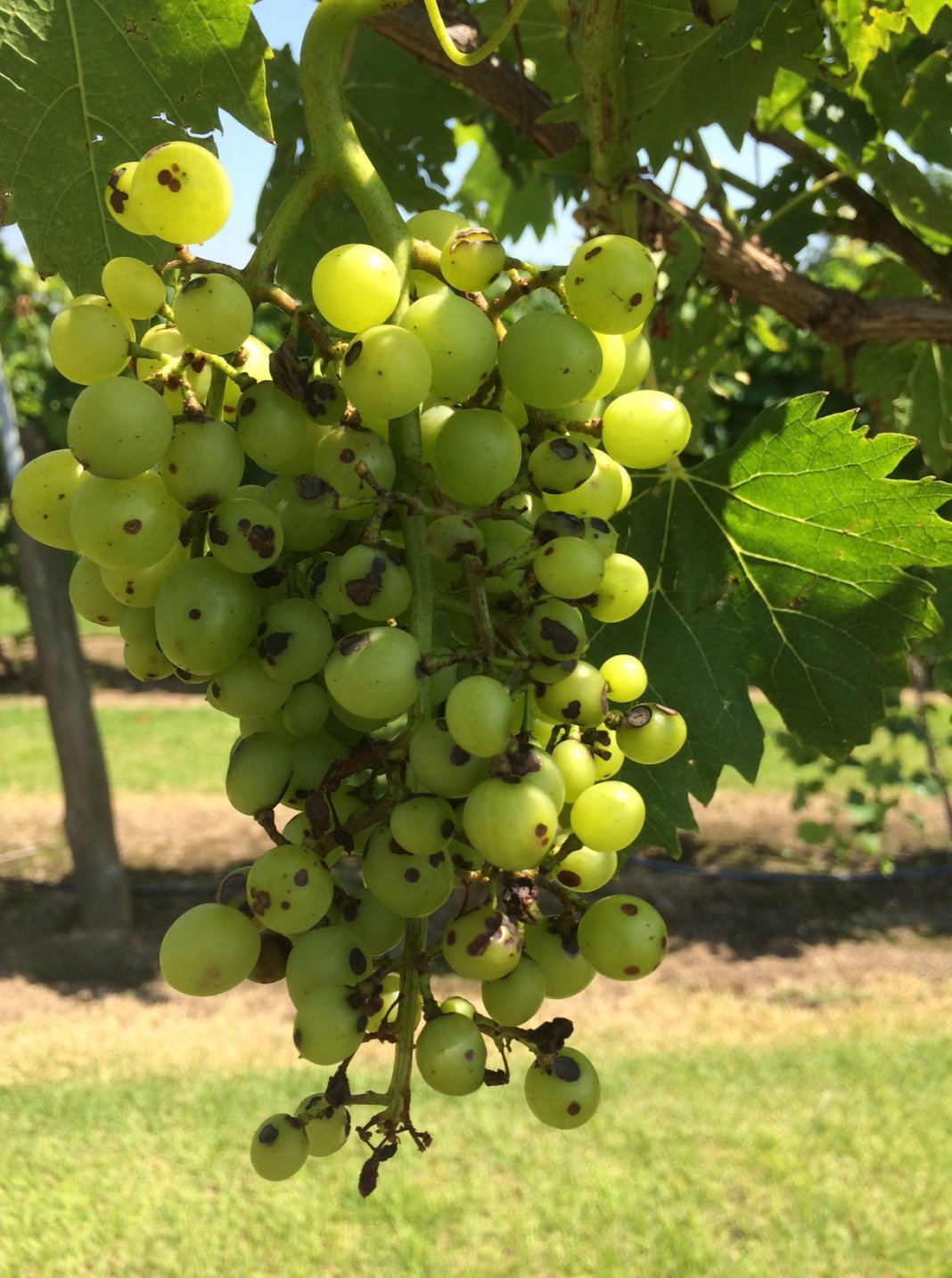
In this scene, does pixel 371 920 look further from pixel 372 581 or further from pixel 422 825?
pixel 372 581

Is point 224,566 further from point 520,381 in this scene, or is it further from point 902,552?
point 902,552

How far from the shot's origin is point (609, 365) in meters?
0.82

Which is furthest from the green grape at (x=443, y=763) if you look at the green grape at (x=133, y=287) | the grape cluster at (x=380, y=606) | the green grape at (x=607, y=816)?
the green grape at (x=133, y=287)

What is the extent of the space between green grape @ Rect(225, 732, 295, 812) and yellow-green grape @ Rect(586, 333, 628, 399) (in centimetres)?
32

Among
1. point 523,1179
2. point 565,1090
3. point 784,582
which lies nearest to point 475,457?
point 565,1090

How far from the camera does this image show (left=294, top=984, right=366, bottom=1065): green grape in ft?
2.12

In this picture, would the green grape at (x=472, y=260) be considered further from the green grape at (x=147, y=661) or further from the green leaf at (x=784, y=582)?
the green leaf at (x=784, y=582)

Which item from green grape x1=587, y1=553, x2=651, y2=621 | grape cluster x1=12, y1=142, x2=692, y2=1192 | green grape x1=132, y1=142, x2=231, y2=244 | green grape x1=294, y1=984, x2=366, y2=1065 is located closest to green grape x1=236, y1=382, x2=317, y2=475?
grape cluster x1=12, y1=142, x2=692, y2=1192

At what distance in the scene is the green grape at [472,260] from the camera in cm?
70

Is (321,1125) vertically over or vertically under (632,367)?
under

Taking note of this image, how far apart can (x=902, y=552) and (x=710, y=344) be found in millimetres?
893

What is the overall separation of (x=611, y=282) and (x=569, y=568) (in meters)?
0.20

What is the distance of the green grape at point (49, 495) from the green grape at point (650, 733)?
0.39m

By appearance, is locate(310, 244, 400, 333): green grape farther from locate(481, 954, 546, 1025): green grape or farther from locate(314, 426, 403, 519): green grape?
locate(481, 954, 546, 1025): green grape
